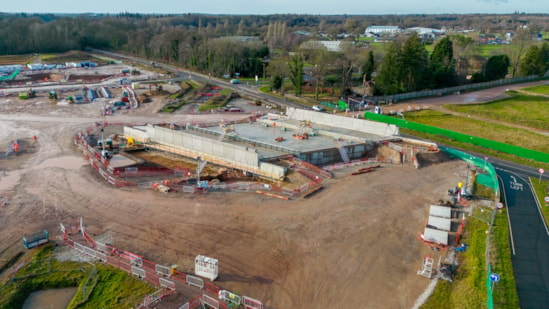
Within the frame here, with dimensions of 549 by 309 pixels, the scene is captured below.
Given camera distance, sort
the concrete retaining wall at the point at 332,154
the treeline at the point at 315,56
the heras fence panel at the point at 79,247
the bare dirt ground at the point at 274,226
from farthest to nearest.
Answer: the treeline at the point at 315,56 < the concrete retaining wall at the point at 332,154 < the heras fence panel at the point at 79,247 < the bare dirt ground at the point at 274,226

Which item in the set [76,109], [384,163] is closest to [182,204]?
[384,163]

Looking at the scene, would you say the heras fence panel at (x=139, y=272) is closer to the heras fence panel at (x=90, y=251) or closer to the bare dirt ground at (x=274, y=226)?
the bare dirt ground at (x=274, y=226)

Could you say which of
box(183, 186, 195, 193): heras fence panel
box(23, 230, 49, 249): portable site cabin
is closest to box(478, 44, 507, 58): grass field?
box(183, 186, 195, 193): heras fence panel

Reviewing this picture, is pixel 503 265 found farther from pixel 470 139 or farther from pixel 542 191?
pixel 470 139

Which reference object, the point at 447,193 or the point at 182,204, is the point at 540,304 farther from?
the point at 182,204

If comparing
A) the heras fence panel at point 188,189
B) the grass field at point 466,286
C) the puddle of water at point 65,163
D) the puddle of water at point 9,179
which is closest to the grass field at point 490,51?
the grass field at point 466,286

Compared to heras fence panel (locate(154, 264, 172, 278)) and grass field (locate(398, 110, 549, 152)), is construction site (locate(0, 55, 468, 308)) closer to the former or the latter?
heras fence panel (locate(154, 264, 172, 278))
